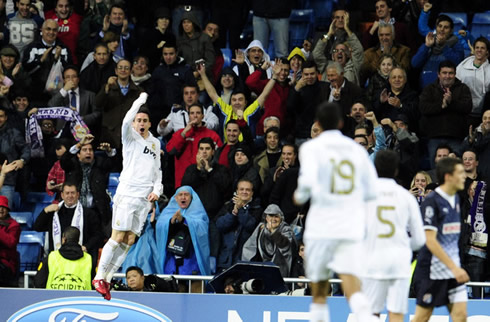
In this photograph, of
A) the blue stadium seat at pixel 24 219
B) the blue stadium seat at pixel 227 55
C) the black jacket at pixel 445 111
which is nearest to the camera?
the black jacket at pixel 445 111

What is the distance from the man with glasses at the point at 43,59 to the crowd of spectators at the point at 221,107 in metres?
0.02

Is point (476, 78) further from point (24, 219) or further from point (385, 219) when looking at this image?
point (385, 219)

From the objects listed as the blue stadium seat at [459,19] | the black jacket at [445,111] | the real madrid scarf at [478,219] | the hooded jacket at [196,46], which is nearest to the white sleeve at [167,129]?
the hooded jacket at [196,46]

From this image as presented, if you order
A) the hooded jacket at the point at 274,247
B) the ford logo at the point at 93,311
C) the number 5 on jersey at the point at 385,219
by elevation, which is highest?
the number 5 on jersey at the point at 385,219

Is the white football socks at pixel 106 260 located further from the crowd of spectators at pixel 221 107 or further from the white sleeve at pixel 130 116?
the crowd of spectators at pixel 221 107

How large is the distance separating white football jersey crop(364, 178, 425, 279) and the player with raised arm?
11.5 feet

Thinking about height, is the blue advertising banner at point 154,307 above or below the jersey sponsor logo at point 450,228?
below

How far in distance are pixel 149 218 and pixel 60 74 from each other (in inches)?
149

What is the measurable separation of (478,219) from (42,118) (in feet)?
22.8

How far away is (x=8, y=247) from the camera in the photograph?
52.2 ft

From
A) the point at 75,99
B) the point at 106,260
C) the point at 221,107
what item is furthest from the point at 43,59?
the point at 106,260

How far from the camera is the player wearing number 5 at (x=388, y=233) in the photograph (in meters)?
10.4

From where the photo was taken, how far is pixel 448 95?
1702cm

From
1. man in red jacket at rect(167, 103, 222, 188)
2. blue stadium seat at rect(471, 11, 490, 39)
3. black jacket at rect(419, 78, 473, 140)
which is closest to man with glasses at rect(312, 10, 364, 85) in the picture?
black jacket at rect(419, 78, 473, 140)
